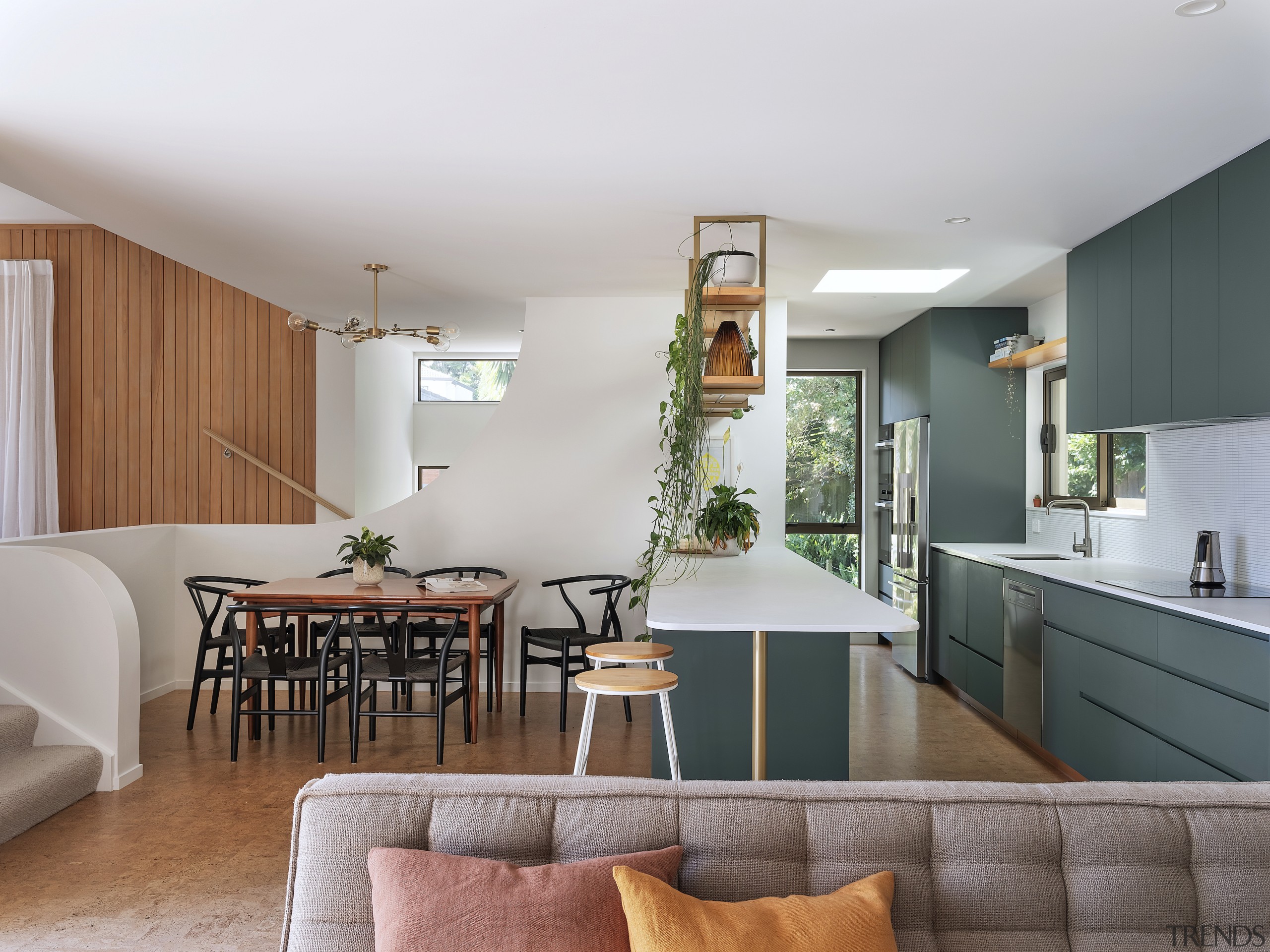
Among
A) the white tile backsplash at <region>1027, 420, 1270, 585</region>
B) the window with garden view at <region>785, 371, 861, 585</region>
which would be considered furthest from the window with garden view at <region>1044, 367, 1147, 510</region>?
the window with garden view at <region>785, 371, 861, 585</region>

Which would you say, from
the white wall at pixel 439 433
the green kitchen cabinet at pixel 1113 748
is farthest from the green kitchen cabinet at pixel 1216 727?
the white wall at pixel 439 433

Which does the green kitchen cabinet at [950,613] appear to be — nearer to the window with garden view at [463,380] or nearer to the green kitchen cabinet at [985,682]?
the green kitchen cabinet at [985,682]

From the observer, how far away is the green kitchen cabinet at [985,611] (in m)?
4.62

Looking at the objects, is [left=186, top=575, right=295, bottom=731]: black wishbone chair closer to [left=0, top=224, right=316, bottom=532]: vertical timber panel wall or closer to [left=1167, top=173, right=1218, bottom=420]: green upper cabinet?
[left=0, top=224, right=316, bottom=532]: vertical timber panel wall

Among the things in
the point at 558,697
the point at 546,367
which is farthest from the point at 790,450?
the point at 558,697

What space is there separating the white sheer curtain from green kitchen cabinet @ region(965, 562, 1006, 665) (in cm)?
640

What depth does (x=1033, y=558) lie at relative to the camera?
4.88 m

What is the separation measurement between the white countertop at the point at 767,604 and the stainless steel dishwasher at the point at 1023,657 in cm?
109

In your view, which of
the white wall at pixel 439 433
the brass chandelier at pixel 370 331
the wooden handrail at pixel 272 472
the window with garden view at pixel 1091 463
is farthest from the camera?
the white wall at pixel 439 433

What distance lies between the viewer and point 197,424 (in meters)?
6.99

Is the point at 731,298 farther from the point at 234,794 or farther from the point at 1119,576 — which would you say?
the point at 234,794

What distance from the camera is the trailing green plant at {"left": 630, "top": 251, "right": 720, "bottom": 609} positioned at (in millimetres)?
3734

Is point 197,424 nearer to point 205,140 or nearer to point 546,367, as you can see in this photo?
point 546,367

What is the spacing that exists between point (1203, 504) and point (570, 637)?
312 centimetres
